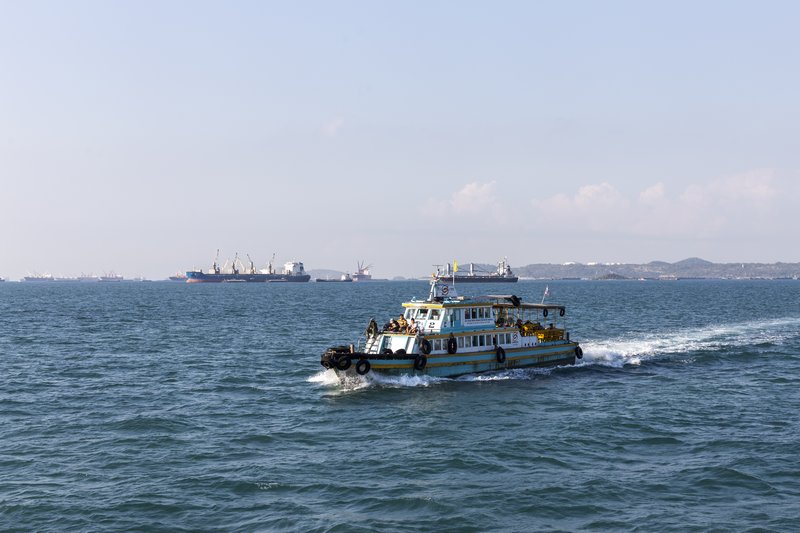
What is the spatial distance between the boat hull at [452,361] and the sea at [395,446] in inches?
30.9

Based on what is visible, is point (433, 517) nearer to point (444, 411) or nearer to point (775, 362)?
point (444, 411)

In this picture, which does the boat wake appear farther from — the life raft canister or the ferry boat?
the life raft canister

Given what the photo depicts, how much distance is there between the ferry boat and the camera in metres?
42.6

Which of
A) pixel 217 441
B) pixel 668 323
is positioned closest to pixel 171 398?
pixel 217 441

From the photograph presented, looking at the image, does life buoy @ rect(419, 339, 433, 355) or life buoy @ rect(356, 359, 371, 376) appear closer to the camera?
life buoy @ rect(356, 359, 371, 376)

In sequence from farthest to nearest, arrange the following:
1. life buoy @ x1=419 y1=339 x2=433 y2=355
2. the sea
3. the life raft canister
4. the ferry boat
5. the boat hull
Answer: life buoy @ x1=419 y1=339 x2=433 y2=355, the ferry boat, the boat hull, the life raft canister, the sea

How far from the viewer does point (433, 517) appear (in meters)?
21.8

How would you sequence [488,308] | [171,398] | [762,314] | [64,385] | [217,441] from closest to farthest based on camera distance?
1. [217,441]
2. [171,398]
3. [64,385]
4. [488,308]
5. [762,314]

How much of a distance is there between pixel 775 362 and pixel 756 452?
28.7 meters

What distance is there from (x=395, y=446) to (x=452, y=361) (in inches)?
623

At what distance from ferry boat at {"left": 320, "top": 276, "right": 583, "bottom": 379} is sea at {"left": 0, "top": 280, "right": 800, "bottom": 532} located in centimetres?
108

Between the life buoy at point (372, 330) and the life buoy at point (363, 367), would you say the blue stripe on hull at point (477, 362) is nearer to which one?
the life buoy at point (363, 367)

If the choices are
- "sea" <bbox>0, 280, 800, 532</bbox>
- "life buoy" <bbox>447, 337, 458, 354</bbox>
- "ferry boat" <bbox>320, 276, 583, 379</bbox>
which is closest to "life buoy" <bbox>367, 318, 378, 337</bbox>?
"ferry boat" <bbox>320, 276, 583, 379</bbox>

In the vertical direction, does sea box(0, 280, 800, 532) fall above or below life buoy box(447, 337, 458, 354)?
below
